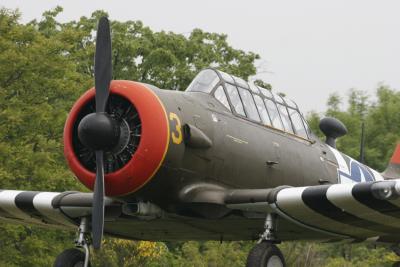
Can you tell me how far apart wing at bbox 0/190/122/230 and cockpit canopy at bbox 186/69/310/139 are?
2269 millimetres

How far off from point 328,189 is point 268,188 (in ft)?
5.62

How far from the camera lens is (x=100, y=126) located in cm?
1277

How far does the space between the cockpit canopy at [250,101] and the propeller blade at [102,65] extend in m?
1.63

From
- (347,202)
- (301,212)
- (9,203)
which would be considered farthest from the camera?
(9,203)

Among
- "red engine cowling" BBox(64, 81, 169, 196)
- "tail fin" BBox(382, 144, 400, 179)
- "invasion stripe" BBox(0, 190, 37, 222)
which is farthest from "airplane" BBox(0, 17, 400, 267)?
"tail fin" BBox(382, 144, 400, 179)

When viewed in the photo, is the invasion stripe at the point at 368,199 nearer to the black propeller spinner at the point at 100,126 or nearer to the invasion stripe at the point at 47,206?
the black propeller spinner at the point at 100,126

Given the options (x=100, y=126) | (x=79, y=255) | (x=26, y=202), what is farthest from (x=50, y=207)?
(x=100, y=126)

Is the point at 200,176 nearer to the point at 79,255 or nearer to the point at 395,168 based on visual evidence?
the point at 79,255

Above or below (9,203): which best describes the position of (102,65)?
above

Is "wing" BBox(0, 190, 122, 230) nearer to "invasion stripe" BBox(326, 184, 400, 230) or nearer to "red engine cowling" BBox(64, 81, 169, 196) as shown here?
"red engine cowling" BBox(64, 81, 169, 196)

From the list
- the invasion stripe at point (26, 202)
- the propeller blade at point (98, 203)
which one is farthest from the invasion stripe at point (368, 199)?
the invasion stripe at point (26, 202)

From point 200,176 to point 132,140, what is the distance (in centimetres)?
125

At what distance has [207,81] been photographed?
14867 millimetres

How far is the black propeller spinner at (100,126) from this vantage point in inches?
503
